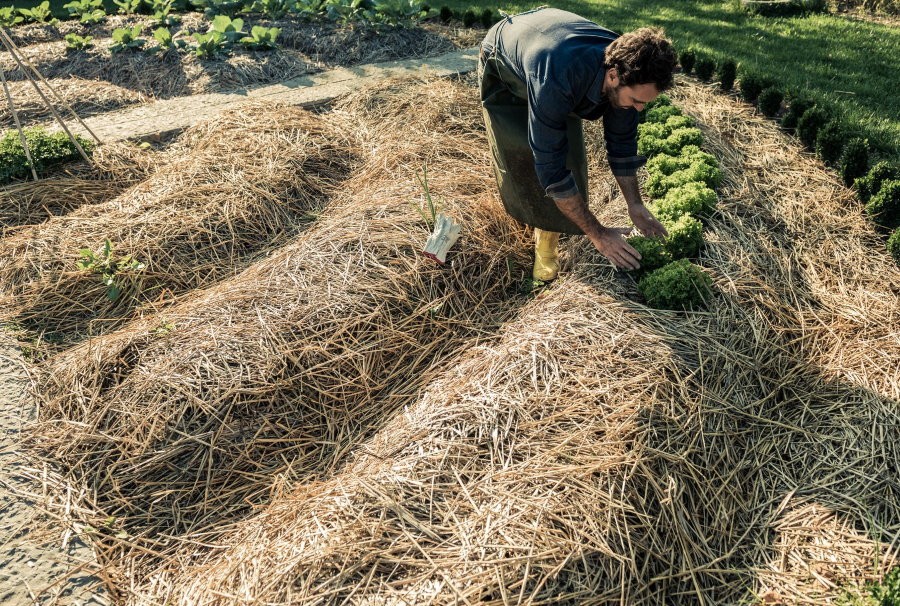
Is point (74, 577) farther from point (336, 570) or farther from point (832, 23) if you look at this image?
point (832, 23)

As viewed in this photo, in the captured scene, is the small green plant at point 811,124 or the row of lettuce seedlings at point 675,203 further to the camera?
the small green plant at point 811,124

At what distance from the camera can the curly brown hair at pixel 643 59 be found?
9.54ft

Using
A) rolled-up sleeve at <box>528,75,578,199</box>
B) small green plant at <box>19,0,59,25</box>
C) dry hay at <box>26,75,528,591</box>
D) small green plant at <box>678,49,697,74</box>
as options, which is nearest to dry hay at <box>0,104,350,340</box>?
dry hay at <box>26,75,528,591</box>

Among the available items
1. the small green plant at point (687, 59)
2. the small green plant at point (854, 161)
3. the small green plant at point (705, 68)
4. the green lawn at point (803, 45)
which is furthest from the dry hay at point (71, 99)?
the small green plant at point (854, 161)

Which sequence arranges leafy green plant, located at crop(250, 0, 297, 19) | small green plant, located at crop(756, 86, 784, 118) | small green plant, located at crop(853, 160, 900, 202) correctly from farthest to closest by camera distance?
leafy green plant, located at crop(250, 0, 297, 19) < small green plant, located at crop(756, 86, 784, 118) < small green plant, located at crop(853, 160, 900, 202)

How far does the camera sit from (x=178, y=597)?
2832 mm

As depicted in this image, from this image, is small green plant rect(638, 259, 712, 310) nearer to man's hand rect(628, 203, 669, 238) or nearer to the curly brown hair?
man's hand rect(628, 203, 669, 238)

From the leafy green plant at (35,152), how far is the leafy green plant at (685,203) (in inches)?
207

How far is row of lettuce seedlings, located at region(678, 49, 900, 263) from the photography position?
14.6 ft

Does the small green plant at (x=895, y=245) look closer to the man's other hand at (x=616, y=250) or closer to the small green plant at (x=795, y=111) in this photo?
the small green plant at (x=795, y=111)

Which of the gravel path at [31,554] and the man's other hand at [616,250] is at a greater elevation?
the man's other hand at [616,250]

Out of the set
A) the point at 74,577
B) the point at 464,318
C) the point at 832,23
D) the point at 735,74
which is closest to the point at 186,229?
the point at 464,318

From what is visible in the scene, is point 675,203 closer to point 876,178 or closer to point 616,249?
point 616,249

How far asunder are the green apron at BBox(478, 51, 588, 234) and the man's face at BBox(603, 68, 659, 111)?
57cm
